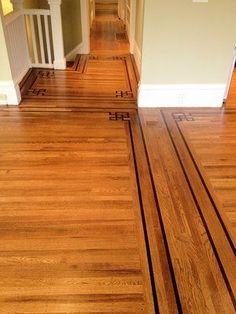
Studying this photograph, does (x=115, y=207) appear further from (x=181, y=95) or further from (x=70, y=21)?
(x=70, y=21)

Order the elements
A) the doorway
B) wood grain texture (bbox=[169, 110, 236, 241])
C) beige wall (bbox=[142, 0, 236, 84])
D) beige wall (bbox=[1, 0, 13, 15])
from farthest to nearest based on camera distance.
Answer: beige wall (bbox=[1, 0, 13, 15]) → the doorway → beige wall (bbox=[142, 0, 236, 84]) → wood grain texture (bbox=[169, 110, 236, 241])

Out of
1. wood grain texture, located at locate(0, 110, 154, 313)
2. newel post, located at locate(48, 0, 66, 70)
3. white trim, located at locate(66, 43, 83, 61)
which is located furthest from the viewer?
white trim, located at locate(66, 43, 83, 61)

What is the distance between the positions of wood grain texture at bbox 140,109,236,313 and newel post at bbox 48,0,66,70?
2.54 meters

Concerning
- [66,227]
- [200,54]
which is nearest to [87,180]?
[66,227]

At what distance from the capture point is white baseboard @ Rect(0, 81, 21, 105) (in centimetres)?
327

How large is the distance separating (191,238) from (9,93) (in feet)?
8.59

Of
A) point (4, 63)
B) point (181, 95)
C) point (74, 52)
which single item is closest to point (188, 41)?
point (181, 95)

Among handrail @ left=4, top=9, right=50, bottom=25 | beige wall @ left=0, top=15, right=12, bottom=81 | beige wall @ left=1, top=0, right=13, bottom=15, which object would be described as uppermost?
beige wall @ left=1, top=0, right=13, bottom=15

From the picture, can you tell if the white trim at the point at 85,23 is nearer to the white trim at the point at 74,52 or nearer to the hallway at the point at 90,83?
the white trim at the point at 74,52

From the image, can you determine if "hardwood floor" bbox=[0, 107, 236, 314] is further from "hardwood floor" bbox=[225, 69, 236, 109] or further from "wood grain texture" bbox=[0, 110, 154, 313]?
"hardwood floor" bbox=[225, 69, 236, 109]

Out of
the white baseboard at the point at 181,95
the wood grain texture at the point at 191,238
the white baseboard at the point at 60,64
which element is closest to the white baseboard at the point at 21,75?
the white baseboard at the point at 60,64

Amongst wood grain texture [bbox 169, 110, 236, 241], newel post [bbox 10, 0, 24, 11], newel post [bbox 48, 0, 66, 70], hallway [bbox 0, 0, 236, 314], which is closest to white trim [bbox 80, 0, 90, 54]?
newel post [bbox 48, 0, 66, 70]

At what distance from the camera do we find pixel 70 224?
1.86m

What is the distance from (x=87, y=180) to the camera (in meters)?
2.24
